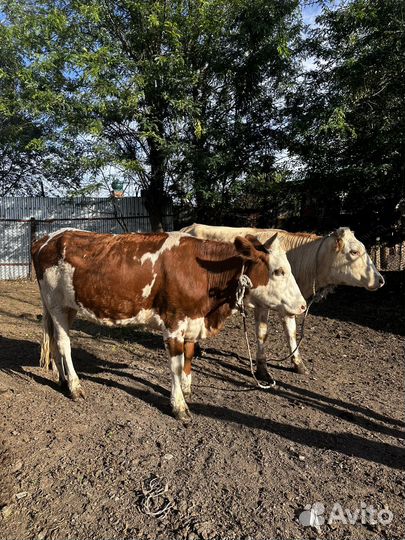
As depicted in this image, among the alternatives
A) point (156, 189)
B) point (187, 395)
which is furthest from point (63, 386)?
point (156, 189)

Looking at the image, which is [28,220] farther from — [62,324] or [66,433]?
[66,433]

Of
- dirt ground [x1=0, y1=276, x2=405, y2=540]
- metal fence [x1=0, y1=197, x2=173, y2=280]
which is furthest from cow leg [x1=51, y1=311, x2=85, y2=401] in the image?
metal fence [x1=0, y1=197, x2=173, y2=280]

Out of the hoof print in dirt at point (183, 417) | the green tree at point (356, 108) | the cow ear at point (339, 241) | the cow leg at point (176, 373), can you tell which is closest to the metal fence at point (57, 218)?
the green tree at point (356, 108)

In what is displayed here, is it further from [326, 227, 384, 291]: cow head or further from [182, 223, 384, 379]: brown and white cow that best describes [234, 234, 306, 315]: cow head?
[326, 227, 384, 291]: cow head

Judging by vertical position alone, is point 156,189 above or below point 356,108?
below

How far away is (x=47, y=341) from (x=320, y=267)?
11.4ft

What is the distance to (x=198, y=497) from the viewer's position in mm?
2910

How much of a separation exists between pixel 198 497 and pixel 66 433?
1.47 meters

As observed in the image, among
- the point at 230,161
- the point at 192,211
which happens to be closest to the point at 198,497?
the point at 230,161

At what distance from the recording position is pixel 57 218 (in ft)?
51.6

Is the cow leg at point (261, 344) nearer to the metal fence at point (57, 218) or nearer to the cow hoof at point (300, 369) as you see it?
the cow hoof at point (300, 369)

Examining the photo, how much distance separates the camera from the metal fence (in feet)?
49.6

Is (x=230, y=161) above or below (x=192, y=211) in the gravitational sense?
above

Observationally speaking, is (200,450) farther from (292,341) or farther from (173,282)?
(292,341)
